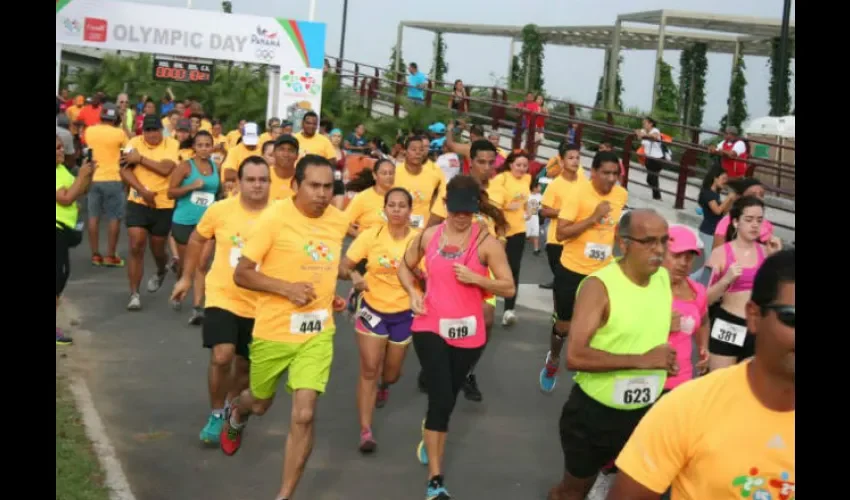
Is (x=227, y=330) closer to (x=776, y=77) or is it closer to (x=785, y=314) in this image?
(x=785, y=314)

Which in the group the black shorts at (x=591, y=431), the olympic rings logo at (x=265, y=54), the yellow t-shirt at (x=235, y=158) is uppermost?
the olympic rings logo at (x=265, y=54)

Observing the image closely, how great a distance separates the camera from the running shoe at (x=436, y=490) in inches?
279

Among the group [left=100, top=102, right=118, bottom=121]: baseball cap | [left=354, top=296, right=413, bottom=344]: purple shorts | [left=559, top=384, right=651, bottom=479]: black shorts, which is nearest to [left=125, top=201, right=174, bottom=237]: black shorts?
[left=100, top=102, right=118, bottom=121]: baseball cap

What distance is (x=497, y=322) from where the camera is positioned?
43.8 ft

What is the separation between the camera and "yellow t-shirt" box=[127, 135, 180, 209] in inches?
535

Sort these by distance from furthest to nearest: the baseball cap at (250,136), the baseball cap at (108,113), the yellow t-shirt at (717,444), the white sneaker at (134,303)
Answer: the baseball cap at (108,113) < the baseball cap at (250,136) < the white sneaker at (134,303) < the yellow t-shirt at (717,444)

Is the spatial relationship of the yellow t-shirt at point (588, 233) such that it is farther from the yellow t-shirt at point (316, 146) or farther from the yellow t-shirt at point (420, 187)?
the yellow t-shirt at point (316, 146)

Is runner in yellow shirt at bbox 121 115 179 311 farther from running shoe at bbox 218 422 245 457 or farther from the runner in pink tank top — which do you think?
the runner in pink tank top

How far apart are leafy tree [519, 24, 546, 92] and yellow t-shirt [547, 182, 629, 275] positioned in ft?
82.1

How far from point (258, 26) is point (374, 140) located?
3.32 meters

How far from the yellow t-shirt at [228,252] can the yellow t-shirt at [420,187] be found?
3189 mm

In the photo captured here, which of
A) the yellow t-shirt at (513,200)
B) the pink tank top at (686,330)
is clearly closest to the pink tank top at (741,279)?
the pink tank top at (686,330)

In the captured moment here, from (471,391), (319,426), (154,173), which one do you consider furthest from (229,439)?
(154,173)
